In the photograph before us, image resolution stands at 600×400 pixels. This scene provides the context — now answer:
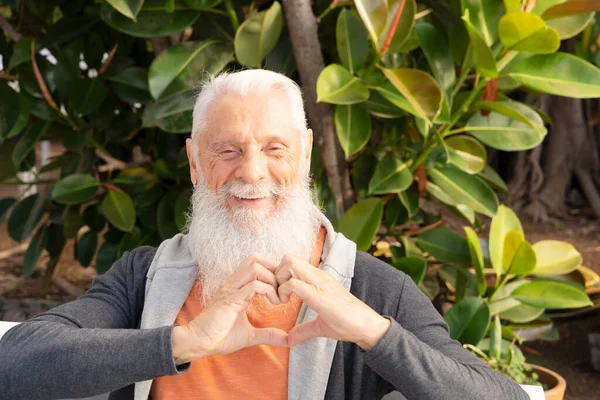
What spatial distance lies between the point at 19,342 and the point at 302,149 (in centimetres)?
64

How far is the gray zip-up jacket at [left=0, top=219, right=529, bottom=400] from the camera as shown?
1.23m

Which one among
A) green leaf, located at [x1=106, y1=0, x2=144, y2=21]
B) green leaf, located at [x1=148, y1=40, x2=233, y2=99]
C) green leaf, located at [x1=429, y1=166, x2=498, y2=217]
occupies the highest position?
green leaf, located at [x1=106, y1=0, x2=144, y2=21]

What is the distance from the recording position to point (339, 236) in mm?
1562

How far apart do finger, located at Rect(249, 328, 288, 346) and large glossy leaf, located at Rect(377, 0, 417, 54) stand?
0.97 metres

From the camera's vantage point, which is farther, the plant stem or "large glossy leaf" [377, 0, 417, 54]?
the plant stem

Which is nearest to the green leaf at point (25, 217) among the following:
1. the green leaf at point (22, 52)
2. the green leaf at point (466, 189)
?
the green leaf at point (22, 52)

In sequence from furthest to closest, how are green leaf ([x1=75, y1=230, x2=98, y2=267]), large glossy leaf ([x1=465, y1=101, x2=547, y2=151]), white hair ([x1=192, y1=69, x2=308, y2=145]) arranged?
1. green leaf ([x1=75, y1=230, x2=98, y2=267])
2. large glossy leaf ([x1=465, y1=101, x2=547, y2=151])
3. white hair ([x1=192, y1=69, x2=308, y2=145])

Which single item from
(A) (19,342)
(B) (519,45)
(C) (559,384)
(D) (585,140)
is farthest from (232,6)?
(D) (585,140)

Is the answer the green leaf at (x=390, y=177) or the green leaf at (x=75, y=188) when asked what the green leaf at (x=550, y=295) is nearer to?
the green leaf at (x=390, y=177)

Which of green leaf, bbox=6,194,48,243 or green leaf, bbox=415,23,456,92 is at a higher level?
green leaf, bbox=415,23,456,92

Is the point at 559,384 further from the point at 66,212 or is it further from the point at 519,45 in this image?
the point at 66,212

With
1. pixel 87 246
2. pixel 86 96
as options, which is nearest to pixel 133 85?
pixel 86 96

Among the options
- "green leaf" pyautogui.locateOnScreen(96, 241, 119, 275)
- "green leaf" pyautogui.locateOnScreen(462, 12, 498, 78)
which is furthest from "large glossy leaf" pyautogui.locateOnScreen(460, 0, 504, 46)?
"green leaf" pyautogui.locateOnScreen(96, 241, 119, 275)

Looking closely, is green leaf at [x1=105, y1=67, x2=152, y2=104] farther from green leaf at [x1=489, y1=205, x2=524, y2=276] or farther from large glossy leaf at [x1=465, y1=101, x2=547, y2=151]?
green leaf at [x1=489, y1=205, x2=524, y2=276]
